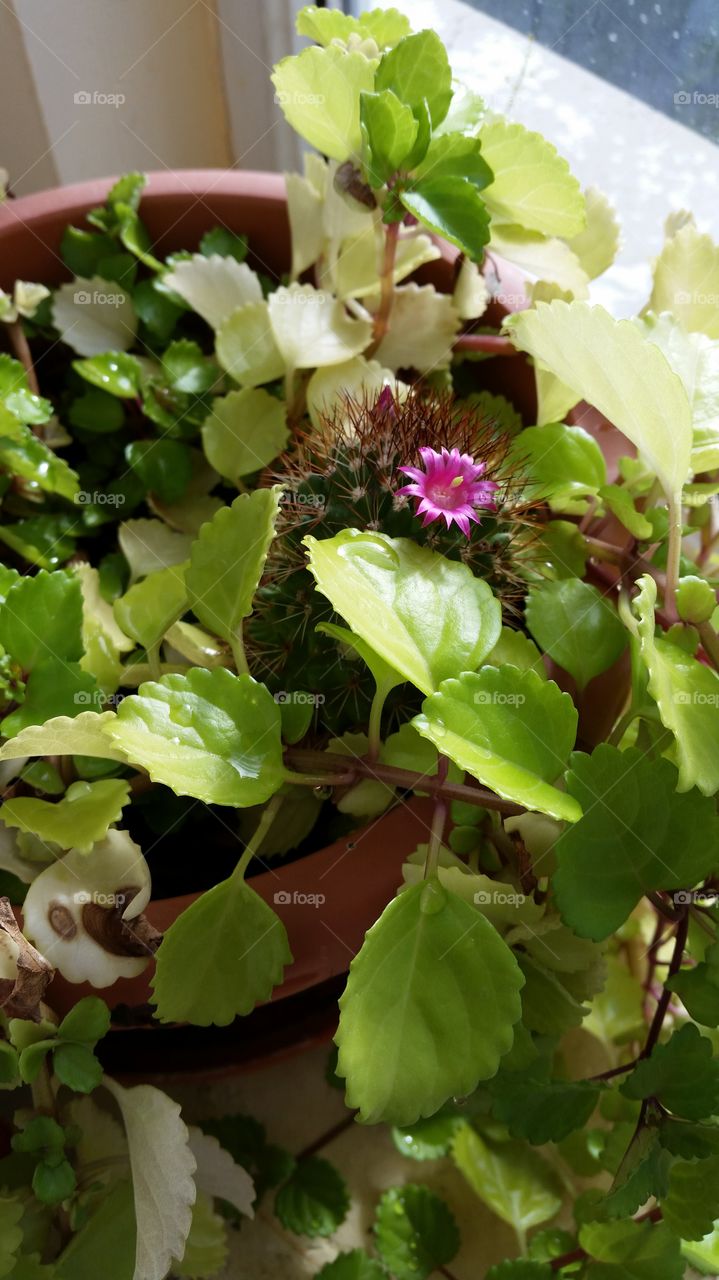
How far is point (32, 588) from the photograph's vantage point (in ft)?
1.72

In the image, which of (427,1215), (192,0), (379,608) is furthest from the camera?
(192,0)

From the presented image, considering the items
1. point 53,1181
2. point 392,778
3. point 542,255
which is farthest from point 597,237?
A: point 53,1181

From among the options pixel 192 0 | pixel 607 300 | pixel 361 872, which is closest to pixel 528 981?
pixel 361 872

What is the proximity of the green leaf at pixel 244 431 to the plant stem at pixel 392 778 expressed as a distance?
22 centimetres

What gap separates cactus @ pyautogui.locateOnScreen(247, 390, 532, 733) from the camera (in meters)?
0.50

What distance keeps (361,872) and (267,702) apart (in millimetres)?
99

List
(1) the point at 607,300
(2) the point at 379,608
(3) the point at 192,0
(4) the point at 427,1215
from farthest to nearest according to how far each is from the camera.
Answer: (1) the point at 607,300, (3) the point at 192,0, (4) the point at 427,1215, (2) the point at 379,608

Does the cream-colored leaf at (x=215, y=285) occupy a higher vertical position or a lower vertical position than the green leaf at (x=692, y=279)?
lower

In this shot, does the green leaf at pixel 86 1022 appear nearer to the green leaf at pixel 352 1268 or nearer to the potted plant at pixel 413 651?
the potted plant at pixel 413 651

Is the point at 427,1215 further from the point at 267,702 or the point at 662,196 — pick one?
the point at 662,196

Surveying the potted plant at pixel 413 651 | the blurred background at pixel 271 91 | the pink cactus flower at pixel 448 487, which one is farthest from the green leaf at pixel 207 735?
the blurred background at pixel 271 91

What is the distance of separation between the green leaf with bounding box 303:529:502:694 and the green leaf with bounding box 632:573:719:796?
64mm

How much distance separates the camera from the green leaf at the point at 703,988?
1.60 ft

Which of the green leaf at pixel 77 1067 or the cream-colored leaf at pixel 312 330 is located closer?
the green leaf at pixel 77 1067
